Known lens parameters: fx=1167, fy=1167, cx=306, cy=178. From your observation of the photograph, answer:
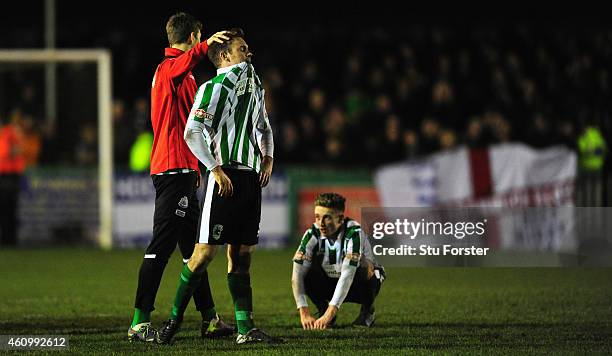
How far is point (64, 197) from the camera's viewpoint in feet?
56.5

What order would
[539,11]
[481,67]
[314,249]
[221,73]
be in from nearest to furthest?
[221,73]
[314,249]
[481,67]
[539,11]

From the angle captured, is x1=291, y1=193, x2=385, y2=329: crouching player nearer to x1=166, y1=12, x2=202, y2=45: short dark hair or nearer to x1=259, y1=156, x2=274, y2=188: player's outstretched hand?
x1=259, y1=156, x2=274, y2=188: player's outstretched hand

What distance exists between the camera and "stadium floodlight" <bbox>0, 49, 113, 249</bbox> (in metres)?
16.6

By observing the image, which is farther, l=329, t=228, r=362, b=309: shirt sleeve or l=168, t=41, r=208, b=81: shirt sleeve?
l=329, t=228, r=362, b=309: shirt sleeve

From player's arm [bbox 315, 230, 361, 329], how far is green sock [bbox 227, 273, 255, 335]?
737mm

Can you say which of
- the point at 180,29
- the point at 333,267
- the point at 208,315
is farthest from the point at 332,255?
the point at 180,29

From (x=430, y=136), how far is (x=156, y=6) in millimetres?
8430

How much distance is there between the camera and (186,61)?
7340mm

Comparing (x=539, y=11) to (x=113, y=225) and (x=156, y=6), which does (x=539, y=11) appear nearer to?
(x=156, y=6)

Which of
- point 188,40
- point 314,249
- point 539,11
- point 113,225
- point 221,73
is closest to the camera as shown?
point 221,73

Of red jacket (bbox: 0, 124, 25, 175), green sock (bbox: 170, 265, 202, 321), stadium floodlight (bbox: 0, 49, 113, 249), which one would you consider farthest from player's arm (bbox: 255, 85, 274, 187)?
red jacket (bbox: 0, 124, 25, 175)

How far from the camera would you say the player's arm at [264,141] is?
7.41 meters

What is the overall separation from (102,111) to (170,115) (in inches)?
381

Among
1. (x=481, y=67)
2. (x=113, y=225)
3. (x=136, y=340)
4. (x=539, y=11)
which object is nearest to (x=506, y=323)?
(x=136, y=340)
